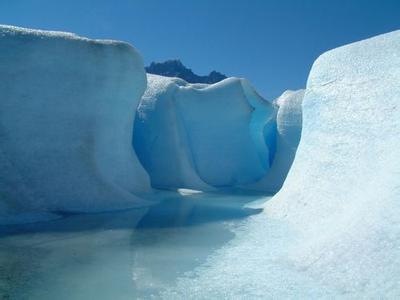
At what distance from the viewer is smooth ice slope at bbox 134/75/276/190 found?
12.2 meters

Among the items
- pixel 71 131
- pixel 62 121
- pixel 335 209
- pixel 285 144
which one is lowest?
pixel 335 209

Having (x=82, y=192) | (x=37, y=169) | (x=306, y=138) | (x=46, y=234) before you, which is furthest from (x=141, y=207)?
(x=306, y=138)

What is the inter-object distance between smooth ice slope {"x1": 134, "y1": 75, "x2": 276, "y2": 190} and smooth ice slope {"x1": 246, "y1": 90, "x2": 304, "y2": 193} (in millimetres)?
1005

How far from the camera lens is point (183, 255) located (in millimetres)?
4438

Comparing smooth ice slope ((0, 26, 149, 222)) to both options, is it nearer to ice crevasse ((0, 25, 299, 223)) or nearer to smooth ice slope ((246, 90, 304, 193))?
ice crevasse ((0, 25, 299, 223))

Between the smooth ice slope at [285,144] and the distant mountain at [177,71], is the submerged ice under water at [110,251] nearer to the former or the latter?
the smooth ice slope at [285,144]

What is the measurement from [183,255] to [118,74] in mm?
5549

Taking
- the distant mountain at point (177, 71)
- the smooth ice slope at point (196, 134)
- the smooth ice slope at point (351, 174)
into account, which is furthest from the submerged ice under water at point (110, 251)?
the distant mountain at point (177, 71)

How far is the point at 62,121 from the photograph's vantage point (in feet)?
25.6

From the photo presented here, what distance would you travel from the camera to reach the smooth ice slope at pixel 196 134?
12.2 m

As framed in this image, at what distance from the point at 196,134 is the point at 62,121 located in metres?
6.43

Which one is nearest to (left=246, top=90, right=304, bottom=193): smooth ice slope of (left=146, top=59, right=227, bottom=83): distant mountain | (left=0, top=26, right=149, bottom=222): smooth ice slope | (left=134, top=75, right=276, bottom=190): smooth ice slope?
(left=134, top=75, right=276, bottom=190): smooth ice slope

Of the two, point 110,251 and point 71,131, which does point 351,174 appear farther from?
point 71,131

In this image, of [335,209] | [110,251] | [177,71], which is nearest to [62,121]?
[110,251]
